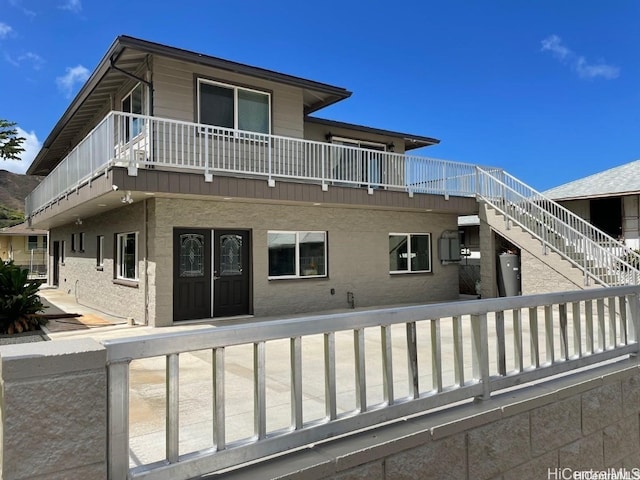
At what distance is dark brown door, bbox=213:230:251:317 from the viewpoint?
11.0 m

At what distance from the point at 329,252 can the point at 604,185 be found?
518 inches

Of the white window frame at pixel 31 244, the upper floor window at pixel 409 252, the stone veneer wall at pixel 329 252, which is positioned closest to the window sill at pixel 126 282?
the stone veneer wall at pixel 329 252

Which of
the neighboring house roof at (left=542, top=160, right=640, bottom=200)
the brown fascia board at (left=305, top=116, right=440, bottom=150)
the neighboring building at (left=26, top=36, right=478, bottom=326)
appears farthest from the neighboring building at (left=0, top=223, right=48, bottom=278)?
the neighboring house roof at (left=542, top=160, right=640, bottom=200)

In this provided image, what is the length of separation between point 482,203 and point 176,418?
14044mm

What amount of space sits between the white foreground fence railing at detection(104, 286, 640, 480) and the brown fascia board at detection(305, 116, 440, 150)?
33.4 ft

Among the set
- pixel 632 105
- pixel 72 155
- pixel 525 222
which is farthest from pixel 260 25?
pixel 632 105

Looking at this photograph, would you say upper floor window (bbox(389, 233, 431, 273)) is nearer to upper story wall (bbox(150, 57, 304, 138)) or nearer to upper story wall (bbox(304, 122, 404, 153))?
upper story wall (bbox(304, 122, 404, 153))

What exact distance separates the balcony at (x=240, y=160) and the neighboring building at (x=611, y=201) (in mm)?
6665

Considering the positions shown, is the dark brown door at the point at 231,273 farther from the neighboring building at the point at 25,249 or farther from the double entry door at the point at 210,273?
the neighboring building at the point at 25,249

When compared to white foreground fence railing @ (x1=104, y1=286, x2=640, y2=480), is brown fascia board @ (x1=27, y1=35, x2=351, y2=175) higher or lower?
higher

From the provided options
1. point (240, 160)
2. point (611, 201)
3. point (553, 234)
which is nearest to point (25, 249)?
point (240, 160)

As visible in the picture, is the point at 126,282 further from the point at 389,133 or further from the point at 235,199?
the point at 389,133

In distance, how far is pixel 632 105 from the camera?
111ft

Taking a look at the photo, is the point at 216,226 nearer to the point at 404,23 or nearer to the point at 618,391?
the point at 618,391
